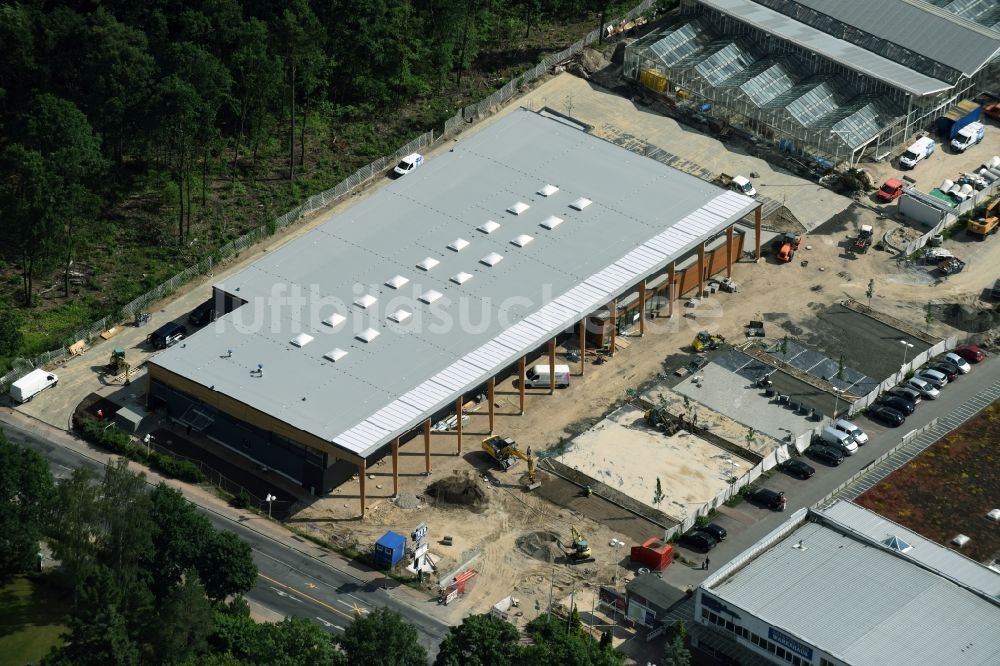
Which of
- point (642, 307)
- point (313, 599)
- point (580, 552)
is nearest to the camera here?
point (313, 599)

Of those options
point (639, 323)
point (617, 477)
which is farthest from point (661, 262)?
point (617, 477)

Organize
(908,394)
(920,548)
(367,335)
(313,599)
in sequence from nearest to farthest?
(313,599)
(920,548)
(367,335)
(908,394)

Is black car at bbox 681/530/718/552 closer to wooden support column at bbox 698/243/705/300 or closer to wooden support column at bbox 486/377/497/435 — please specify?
wooden support column at bbox 486/377/497/435

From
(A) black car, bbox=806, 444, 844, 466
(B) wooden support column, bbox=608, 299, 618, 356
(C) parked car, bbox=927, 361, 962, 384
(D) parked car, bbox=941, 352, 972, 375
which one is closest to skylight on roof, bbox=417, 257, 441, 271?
(B) wooden support column, bbox=608, 299, 618, 356

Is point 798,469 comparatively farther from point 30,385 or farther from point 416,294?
point 30,385

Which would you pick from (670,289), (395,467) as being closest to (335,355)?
(395,467)
